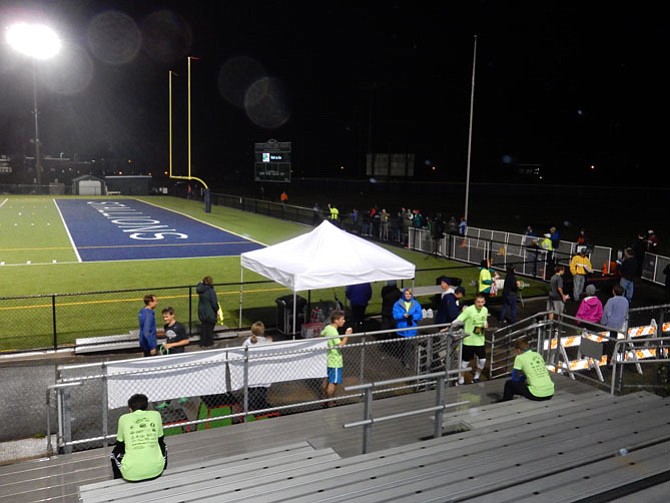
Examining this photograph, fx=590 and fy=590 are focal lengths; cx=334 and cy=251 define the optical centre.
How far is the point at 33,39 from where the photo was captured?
59406mm

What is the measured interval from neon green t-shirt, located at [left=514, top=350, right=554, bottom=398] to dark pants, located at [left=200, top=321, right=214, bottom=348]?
6736 mm

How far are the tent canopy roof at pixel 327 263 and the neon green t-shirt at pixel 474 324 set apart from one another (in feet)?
9.21

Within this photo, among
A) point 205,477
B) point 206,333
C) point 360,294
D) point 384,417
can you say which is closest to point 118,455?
point 205,477

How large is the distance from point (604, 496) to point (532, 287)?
16019mm

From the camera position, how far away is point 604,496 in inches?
182

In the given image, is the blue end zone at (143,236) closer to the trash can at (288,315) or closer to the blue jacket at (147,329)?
the trash can at (288,315)

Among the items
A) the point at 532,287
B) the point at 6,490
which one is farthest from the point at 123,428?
the point at 532,287

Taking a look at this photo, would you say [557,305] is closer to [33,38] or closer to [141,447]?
[141,447]

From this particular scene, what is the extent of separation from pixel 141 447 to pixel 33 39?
214 feet

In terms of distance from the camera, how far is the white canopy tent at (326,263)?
12.3 meters

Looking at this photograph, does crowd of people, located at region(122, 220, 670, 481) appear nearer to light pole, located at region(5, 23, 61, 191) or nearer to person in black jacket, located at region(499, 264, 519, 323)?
person in black jacket, located at region(499, 264, 519, 323)

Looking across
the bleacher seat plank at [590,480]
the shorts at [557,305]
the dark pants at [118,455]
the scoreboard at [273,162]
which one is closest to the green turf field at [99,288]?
the shorts at [557,305]

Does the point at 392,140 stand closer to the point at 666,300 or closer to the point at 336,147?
the point at 336,147

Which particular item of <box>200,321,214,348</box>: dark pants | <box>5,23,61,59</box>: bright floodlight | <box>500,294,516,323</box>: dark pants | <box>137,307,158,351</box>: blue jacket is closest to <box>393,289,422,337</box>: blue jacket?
<box>200,321,214,348</box>: dark pants
